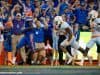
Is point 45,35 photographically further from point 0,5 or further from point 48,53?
point 0,5

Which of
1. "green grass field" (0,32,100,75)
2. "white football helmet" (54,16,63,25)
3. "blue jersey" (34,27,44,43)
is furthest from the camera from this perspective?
"white football helmet" (54,16,63,25)

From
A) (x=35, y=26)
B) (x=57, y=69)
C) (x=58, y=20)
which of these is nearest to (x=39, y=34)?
(x=35, y=26)

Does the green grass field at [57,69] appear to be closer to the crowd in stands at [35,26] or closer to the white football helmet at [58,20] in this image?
the crowd in stands at [35,26]

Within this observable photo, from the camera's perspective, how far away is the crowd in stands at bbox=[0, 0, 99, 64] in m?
11.6

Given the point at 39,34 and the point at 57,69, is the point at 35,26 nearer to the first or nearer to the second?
the point at 39,34

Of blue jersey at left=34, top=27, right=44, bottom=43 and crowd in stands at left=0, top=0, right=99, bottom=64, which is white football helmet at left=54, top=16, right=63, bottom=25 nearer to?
crowd in stands at left=0, top=0, right=99, bottom=64

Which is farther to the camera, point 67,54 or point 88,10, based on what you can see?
point 88,10

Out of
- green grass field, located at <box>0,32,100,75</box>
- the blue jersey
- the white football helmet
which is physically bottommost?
green grass field, located at <box>0,32,100,75</box>

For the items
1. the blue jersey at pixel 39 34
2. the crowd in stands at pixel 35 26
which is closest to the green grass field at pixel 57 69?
the crowd in stands at pixel 35 26

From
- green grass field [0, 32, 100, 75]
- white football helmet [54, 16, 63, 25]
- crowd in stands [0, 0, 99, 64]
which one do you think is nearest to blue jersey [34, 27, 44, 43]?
crowd in stands [0, 0, 99, 64]

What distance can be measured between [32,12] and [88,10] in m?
1.71

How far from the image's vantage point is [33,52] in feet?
38.8

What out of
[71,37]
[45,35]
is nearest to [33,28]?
[45,35]

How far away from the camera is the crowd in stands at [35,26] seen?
1162cm
